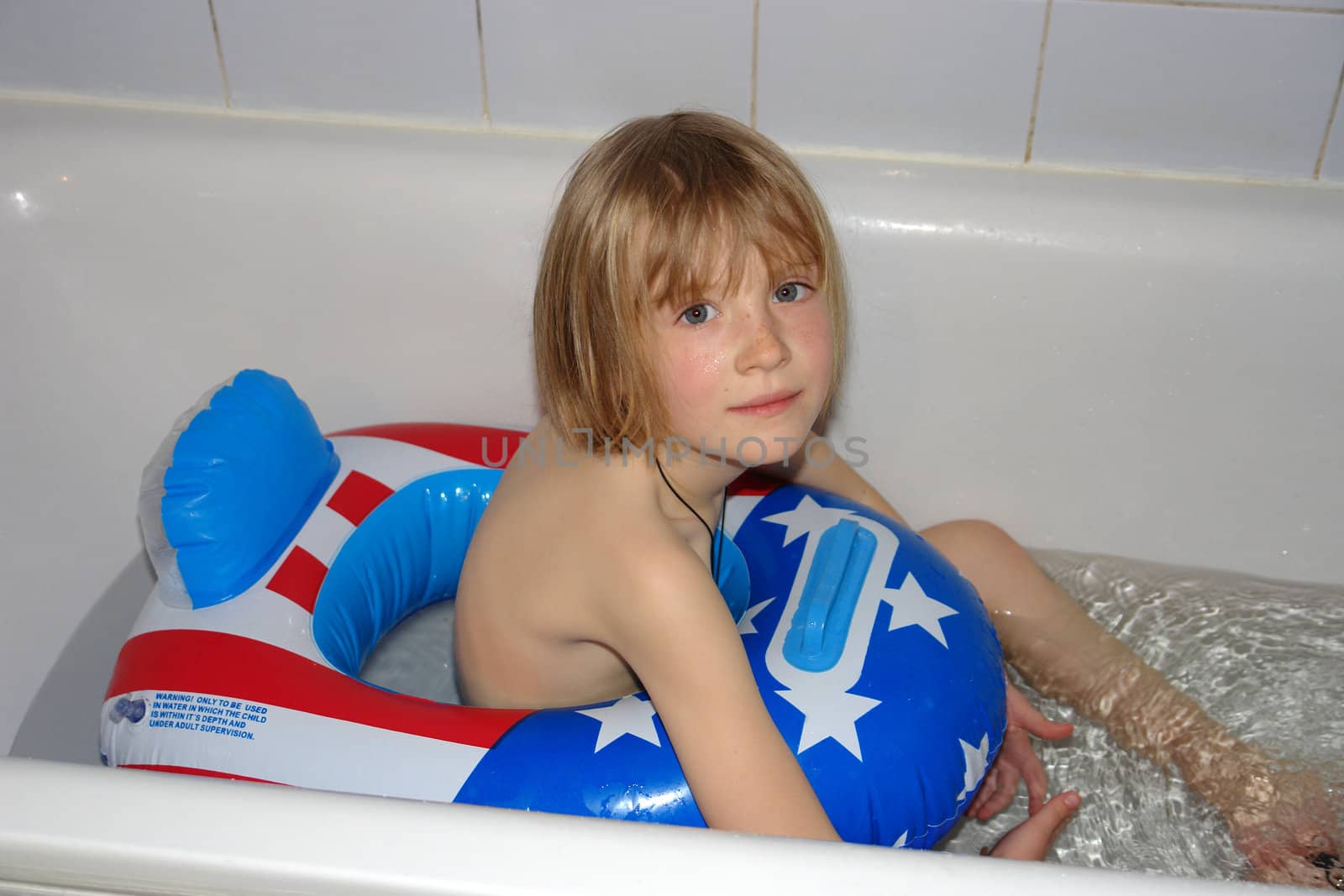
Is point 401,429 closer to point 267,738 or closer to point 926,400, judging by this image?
point 267,738

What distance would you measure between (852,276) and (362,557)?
1.78 ft

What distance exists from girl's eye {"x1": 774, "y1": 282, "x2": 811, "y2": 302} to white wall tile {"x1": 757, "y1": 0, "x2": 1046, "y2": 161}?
42cm

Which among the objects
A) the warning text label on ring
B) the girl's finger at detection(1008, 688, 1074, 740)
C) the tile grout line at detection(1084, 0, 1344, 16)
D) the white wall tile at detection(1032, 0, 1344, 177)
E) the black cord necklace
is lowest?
the girl's finger at detection(1008, 688, 1074, 740)

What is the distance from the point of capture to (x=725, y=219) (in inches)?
30.5

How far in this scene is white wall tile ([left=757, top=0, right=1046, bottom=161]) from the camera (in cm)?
111

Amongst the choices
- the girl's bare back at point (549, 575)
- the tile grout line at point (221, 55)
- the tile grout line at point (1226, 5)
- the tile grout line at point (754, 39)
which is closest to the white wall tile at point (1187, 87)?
the tile grout line at point (1226, 5)

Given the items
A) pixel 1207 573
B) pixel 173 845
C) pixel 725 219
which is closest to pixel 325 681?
pixel 173 845

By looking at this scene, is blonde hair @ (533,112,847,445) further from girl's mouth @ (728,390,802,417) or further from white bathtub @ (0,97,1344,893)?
white bathtub @ (0,97,1344,893)

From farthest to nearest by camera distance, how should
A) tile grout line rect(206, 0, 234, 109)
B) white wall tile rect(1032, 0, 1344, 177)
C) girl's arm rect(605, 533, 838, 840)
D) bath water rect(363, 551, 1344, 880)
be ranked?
tile grout line rect(206, 0, 234, 109)
white wall tile rect(1032, 0, 1344, 177)
bath water rect(363, 551, 1344, 880)
girl's arm rect(605, 533, 838, 840)

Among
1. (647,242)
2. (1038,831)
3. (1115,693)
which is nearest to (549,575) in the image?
(647,242)

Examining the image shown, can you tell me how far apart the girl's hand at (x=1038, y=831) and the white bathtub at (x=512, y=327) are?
391 millimetres

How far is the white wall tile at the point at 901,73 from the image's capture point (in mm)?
1109

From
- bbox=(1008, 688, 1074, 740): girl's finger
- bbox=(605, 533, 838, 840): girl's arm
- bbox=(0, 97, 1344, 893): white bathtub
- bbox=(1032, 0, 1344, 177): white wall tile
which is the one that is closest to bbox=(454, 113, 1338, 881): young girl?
bbox=(605, 533, 838, 840): girl's arm

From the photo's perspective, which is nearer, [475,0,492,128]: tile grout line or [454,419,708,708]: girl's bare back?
[454,419,708,708]: girl's bare back
